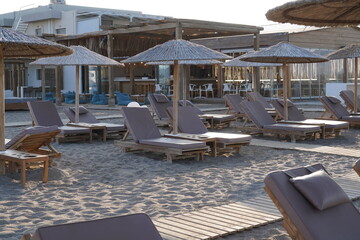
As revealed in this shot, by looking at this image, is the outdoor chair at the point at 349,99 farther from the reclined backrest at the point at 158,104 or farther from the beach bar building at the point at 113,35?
the beach bar building at the point at 113,35

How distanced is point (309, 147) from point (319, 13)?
488 cm

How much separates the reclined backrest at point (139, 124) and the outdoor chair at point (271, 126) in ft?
8.72

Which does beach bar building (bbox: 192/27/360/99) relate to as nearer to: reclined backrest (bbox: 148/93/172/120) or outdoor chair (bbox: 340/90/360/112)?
outdoor chair (bbox: 340/90/360/112)

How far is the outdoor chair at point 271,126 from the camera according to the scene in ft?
34.9

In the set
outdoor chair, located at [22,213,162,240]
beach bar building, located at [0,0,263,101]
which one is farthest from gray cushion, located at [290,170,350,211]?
beach bar building, located at [0,0,263,101]

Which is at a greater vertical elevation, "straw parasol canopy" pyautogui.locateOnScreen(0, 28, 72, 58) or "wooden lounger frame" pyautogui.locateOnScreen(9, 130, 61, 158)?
"straw parasol canopy" pyautogui.locateOnScreen(0, 28, 72, 58)

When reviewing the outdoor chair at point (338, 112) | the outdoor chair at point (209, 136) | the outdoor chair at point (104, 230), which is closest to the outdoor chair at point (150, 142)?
the outdoor chair at point (209, 136)

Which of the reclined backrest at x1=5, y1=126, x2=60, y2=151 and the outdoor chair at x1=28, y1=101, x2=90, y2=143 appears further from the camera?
the outdoor chair at x1=28, y1=101, x2=90, y2=143

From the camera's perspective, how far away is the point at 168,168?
312 inches

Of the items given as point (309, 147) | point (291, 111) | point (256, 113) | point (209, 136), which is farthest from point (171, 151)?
point (291, 111)

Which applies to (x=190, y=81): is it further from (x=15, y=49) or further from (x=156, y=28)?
(x=15, y=49)

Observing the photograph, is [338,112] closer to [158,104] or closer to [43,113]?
[158,104]

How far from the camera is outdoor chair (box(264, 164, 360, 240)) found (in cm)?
347

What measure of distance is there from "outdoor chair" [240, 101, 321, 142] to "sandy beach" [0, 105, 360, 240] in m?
1.10
